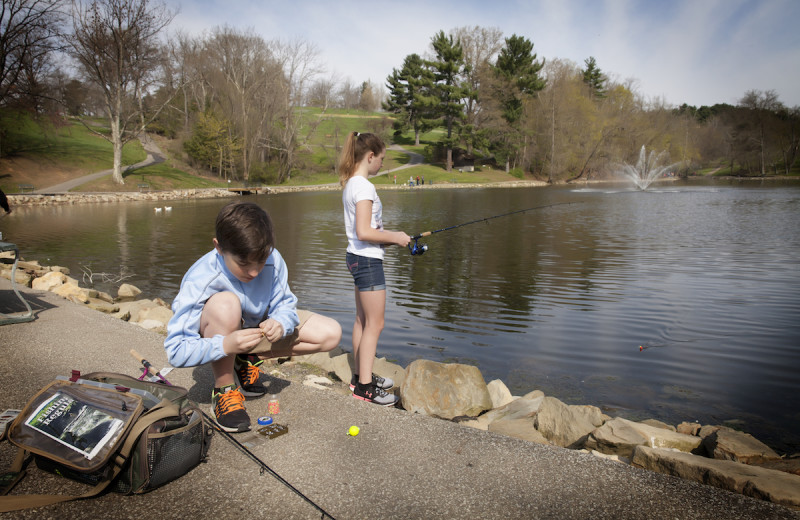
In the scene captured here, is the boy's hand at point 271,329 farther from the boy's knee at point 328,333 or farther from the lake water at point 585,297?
the lake water at point 585,297

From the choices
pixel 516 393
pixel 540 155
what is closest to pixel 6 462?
pixel 516 393

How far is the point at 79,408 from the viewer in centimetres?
227

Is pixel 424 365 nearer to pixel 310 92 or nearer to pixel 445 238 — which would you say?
pixel 445 238

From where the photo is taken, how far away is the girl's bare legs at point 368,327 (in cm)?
358

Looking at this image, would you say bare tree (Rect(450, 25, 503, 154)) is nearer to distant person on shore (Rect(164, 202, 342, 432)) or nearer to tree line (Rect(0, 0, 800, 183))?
tree line (Rect(0, 0, 800, 183))

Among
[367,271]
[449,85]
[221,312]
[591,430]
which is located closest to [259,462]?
[221,312]

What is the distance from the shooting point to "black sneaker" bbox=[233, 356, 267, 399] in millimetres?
3303

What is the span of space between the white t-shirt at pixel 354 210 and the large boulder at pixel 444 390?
1.20 m

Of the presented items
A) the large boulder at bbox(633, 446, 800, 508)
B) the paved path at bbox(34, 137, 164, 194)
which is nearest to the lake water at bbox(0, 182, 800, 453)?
the large boulder at bbox(633, 446, 800, 508)

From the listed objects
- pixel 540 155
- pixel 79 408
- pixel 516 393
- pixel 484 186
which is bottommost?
pixel 516 393

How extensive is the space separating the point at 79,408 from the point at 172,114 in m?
56.2

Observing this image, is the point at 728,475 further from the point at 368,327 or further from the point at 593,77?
the point at 593,77

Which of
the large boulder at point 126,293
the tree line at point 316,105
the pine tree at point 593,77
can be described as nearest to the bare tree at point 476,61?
the tree line at point 316,105

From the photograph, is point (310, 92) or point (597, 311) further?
point (310, 92)
